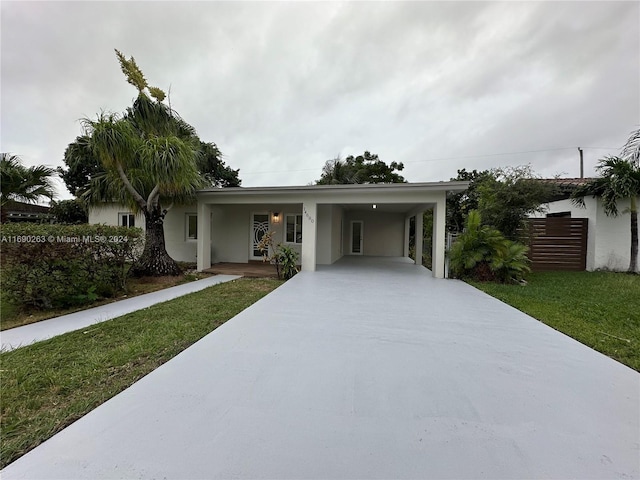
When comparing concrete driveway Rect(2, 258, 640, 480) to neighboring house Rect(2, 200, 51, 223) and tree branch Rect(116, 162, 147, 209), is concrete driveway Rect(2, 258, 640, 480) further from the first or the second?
neighboring house Rect(2, 200, 51, 223)

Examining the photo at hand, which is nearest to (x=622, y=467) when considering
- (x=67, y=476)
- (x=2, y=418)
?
(x=67, y=476)

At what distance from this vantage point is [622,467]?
1.71 m

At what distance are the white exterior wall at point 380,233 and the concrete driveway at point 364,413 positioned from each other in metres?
12.1

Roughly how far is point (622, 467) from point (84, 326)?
6.45 metres

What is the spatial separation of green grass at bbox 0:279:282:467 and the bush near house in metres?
1.72

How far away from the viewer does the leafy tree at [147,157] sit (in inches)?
283

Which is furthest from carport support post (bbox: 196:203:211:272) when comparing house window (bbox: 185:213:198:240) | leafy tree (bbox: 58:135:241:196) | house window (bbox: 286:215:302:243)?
house window (bbox: 286:215:302:243)

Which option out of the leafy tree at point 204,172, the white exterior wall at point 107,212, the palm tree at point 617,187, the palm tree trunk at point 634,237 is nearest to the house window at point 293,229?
the leafy tree at point 204,172

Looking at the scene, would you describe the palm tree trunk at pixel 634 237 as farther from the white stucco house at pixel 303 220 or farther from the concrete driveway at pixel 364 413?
the concrete driveway at pixel 364 413

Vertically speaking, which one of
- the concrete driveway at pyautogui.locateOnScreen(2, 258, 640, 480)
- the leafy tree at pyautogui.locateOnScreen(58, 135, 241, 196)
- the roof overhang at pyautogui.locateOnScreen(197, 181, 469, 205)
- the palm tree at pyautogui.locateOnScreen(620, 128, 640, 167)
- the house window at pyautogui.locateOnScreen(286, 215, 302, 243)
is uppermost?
the leafy tree at pyautogui.locateOnScreen(58, 135, 241, 196)

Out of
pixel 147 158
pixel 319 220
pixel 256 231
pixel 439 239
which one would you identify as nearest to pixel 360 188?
pixel 439 239

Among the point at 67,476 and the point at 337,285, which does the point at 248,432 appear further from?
the point at 337,285

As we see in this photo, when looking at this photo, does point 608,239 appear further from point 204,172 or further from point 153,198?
point 204,172

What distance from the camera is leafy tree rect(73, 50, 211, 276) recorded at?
7199 mm
